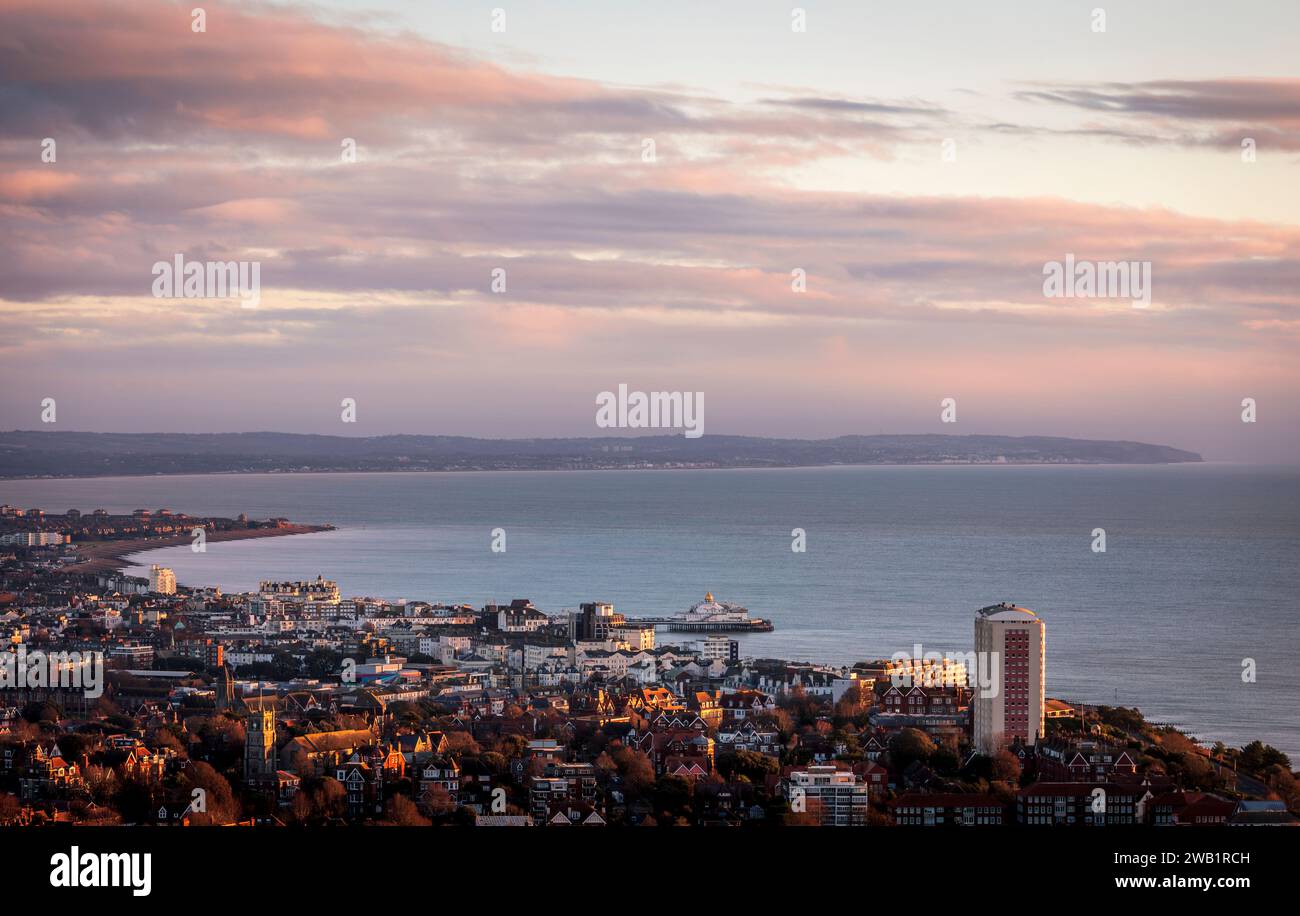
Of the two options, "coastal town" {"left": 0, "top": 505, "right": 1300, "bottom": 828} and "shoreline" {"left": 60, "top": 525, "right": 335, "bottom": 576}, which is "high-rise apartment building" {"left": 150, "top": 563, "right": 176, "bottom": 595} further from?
"coastal town" {"left": 0, "top": 505, "right": 1300, "bottom": 828}

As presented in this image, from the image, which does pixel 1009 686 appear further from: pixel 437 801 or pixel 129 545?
pixel 129 545

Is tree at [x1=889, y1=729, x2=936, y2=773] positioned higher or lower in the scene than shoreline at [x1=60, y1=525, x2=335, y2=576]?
lower

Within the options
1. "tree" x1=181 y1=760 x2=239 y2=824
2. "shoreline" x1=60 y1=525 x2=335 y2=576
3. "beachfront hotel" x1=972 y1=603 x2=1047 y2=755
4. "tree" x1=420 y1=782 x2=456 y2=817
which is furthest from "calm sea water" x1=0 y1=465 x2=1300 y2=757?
"tree" x1=181 y1=760 x2=239 y2=824

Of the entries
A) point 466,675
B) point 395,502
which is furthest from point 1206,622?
point 395,502
